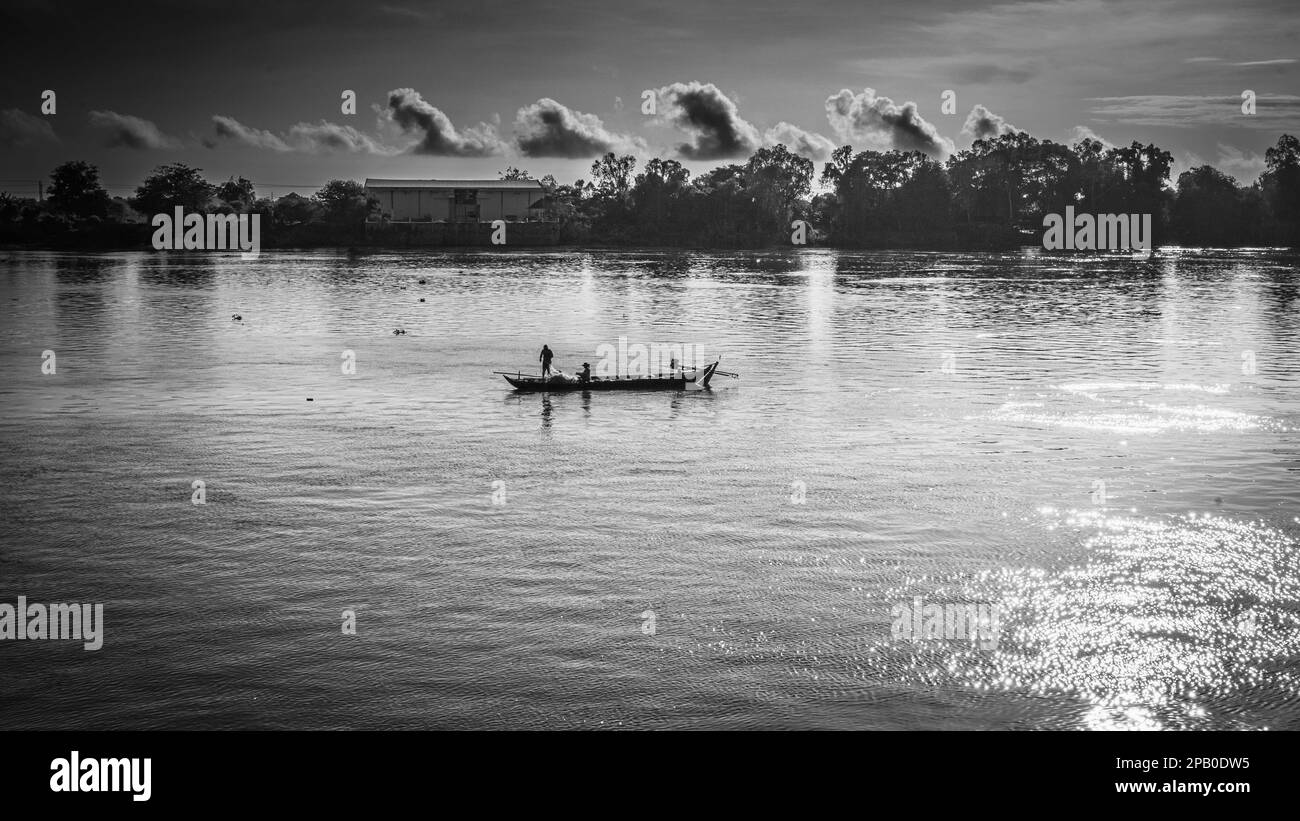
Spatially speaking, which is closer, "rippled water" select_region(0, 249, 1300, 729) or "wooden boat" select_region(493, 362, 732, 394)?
"rippled water" select_region(0, 249, 1300, 729)

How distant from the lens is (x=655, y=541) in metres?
36.0

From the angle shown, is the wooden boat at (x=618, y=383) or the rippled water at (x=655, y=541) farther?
the wooden boat at (x=618, y=383)

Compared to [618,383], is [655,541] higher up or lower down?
lower down

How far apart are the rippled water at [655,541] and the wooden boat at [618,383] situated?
1053mm

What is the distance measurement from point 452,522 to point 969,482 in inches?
747

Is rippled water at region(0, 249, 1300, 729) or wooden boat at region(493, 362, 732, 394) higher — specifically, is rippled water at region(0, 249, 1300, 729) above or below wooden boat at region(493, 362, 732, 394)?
below

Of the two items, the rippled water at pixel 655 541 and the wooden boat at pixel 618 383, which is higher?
the wooden boat at pixel 618 383

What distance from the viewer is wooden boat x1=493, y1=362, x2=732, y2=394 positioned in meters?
63.4

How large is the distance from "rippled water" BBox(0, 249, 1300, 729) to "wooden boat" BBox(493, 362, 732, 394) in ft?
3.46

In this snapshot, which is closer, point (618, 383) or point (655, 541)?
point (655, 541)

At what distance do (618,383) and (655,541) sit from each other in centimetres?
2846

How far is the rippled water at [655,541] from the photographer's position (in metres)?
25.8
